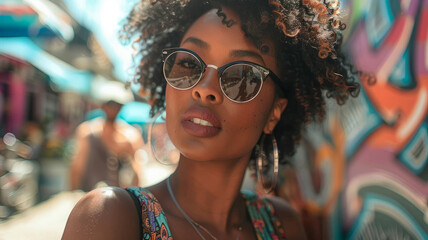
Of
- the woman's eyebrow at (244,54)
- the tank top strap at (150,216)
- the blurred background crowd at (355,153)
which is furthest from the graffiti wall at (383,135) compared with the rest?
the tank top strap at (150,216)

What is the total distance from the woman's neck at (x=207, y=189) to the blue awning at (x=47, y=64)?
7.85 meters

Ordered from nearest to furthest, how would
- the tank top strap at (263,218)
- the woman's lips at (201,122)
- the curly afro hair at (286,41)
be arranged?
1. the woman's lips at (201,122)
2. the curly afro hair at (286,41)
3. the tank top strap at (263,218)

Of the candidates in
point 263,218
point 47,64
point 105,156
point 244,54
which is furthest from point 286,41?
point 47,64

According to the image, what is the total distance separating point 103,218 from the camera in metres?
1.25

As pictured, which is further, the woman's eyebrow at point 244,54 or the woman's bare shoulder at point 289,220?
the woman's bare shoulder at point 289,220

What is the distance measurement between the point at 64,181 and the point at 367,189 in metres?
7.66

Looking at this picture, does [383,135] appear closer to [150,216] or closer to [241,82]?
[241,82]

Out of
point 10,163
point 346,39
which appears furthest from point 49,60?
point 346,39

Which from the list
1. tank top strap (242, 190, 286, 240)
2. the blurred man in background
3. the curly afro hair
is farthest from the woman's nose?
the blurred man in background

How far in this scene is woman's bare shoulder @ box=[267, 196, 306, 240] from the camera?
194 cm

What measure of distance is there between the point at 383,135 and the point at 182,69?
1.62m

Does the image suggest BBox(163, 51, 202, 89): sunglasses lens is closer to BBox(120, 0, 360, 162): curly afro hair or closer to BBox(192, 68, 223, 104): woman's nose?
BBox(192, 68, 223, 104): woman's nose

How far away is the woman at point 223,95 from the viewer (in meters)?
1.51

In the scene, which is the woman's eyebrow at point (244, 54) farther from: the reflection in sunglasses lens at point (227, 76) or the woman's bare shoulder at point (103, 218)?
the woman's bare shoulder at point (103, 218)
